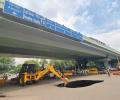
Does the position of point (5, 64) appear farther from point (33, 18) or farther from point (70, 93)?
point (70, 93)

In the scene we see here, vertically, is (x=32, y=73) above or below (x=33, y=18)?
below

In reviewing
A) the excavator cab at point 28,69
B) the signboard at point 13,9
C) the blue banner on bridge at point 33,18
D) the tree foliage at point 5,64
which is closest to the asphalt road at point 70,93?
the excavator cab at point 28,69

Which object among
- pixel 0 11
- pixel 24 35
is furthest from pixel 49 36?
pixel 0 11

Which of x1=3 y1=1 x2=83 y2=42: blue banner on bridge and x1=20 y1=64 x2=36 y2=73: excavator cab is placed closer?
x1=3 y1=1 x2=83 y2=42: blue banner on bridge

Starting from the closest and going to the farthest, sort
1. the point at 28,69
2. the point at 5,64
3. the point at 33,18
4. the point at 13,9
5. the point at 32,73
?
the point at 13,9 → the point at 33,18 → the point at 32,73 → the point at 28,69 → the point at 5,64

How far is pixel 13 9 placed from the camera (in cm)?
2278

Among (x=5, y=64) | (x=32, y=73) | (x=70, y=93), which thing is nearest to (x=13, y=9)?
(x=32, y=73)

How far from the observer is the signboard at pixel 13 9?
71.7 ft

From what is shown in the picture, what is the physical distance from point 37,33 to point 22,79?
6376mm

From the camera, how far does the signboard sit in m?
21.8

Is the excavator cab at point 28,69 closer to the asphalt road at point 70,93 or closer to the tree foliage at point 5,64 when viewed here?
the asphalt road at point 70,93

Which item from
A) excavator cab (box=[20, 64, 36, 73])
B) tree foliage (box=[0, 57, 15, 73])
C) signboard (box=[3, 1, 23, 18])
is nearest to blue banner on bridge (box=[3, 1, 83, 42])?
signboard (box=[3, 1, 23, 18])

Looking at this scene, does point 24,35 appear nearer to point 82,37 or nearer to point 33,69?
point 33,69

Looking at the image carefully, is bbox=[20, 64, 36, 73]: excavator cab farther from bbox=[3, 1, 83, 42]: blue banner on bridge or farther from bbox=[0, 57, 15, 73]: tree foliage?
bbox=[0, 57, 15, 73]: tree foliage
